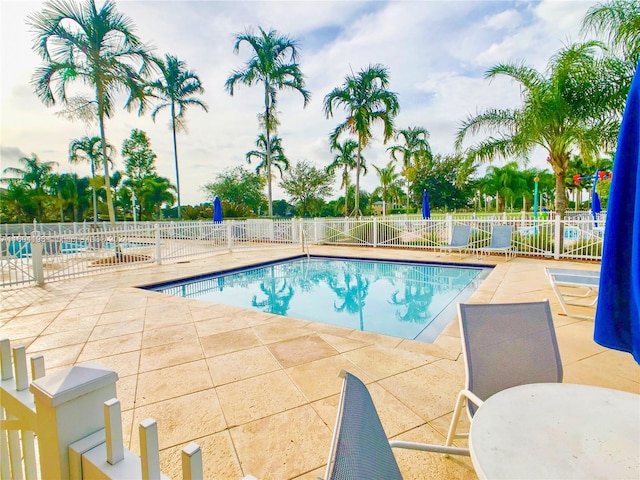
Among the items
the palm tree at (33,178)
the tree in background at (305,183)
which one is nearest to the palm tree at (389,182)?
the tree in background at (305,183)

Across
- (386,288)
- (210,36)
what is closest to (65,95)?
(210,36)

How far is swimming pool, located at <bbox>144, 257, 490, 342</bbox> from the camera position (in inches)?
196

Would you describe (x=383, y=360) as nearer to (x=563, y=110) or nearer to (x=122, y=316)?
(x=122, y=316)

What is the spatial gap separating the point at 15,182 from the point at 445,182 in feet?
123

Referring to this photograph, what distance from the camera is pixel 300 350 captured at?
3.11m

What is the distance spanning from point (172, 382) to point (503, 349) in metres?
2.38

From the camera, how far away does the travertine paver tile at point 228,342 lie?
314 cm

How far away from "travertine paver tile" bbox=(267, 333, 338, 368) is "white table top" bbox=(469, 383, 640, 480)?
190cm

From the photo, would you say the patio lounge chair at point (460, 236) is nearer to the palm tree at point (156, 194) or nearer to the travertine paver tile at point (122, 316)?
the travertine paver tile at point (122, 316)

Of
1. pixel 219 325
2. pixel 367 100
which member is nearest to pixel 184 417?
pixel 219 325

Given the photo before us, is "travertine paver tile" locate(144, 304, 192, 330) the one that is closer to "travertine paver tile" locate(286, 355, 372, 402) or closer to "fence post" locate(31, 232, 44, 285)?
"travertine paver tile" locate(286, 355, 372, 402)

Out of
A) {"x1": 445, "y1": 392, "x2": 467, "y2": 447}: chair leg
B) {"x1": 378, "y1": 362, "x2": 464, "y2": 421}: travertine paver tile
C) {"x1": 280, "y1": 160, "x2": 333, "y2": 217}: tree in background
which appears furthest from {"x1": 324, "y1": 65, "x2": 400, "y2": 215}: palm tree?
{"x1": 445, "y1": 392, "x2": 467, "y2": 447}: chair leg

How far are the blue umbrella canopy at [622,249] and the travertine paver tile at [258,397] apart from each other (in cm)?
179

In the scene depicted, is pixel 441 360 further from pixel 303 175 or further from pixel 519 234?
pixel 303 175
